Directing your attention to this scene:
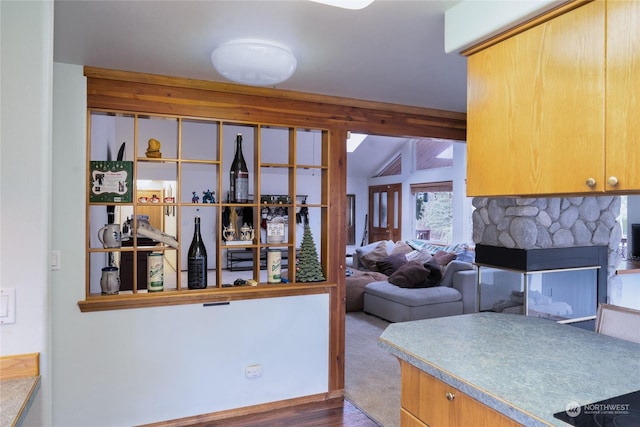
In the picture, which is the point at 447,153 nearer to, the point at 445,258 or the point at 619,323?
the point at 445,258

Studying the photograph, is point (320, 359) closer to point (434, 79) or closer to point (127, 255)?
point (434, 79)

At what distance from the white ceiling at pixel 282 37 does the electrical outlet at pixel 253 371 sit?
6.58ft

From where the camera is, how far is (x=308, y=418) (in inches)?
111

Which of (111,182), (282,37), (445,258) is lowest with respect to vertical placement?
(445,258)

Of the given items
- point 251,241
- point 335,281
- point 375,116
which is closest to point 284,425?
point 335,281

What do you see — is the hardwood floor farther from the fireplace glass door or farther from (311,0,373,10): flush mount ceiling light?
(311,0,373,10): flush mount ceiling light

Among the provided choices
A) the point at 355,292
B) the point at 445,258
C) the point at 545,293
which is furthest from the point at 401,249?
the point at 545,293

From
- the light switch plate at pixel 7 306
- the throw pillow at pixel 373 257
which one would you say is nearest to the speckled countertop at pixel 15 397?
the light switch plate at pixel 7 306

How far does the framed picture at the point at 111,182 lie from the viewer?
2520 mm

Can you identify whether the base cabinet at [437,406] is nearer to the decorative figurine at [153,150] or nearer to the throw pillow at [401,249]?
the decorative figurine at [153,150]

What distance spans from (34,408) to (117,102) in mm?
1798

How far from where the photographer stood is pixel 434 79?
2.62 meters

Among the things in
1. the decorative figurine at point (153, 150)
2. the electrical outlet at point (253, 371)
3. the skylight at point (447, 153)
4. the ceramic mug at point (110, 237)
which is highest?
the skylight at point (447, 153)

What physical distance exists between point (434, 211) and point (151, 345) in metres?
7.05
